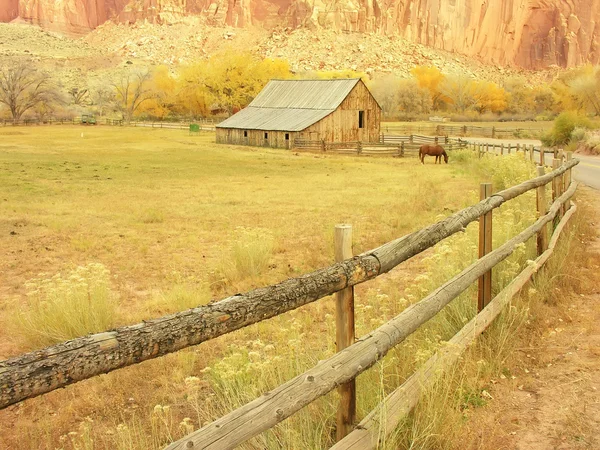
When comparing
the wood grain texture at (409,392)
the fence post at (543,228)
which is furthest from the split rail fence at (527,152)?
the wood grain texture at (409,392)

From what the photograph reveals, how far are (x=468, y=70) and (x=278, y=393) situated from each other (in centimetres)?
15684

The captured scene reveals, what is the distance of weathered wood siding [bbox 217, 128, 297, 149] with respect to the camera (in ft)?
132

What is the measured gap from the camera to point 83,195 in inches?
747

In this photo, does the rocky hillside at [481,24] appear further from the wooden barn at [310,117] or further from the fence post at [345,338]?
the fence post at [345,338]

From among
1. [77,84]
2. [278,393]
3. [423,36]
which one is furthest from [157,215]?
[423,36]

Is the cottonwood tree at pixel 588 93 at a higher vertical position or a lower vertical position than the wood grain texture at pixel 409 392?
higher

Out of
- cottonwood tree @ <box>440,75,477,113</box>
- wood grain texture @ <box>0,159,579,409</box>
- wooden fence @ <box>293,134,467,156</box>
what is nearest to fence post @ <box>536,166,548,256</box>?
wood grain texture @ <box>0,159,579,409</box>

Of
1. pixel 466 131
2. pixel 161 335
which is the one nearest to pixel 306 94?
pixel 466 131

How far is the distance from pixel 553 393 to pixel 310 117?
37.1 m

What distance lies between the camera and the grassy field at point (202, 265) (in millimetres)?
4445

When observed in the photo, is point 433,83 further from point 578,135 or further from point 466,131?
point 578,135

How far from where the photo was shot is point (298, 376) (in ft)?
9.23

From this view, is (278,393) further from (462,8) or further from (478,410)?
(462,8)

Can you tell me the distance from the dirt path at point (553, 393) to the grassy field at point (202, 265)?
0.27 meters
